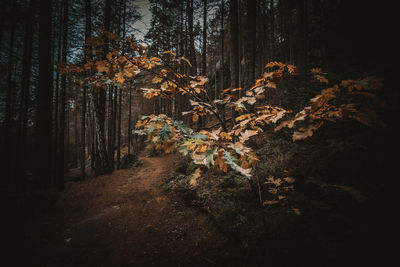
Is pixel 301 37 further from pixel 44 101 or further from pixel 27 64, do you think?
pixel 27 64

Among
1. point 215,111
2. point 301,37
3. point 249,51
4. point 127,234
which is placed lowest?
point 127,234

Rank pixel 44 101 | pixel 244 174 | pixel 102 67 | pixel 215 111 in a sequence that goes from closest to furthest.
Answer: pixel 244 174 < pixel 102 67 < pixel 215 111 < pixel 44 101

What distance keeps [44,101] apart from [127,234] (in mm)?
6907

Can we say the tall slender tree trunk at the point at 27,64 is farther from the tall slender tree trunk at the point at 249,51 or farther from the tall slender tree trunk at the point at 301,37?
the tall slender tree trunk at the point at 301,37

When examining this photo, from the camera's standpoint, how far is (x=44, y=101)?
6.59 meters

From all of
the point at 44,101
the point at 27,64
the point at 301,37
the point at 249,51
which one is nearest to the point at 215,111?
the point at 249,51

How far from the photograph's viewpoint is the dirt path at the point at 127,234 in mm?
3320

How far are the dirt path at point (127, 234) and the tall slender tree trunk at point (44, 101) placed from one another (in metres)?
1.74

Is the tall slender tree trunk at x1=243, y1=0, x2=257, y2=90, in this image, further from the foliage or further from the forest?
the foliage

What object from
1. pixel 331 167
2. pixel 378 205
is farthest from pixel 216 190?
pixel 378 205

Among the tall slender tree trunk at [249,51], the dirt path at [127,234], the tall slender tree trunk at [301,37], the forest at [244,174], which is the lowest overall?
the dirt path at [127,234]

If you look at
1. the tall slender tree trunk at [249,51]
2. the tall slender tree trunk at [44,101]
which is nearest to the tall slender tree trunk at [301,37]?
the tall slender tree trunk at [249,51]

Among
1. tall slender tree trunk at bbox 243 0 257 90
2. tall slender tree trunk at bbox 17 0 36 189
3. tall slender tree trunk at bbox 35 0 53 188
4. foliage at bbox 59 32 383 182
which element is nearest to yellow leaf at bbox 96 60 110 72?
foliage at bbox 59 32 383 182

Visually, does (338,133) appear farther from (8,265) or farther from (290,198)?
(8,265)
